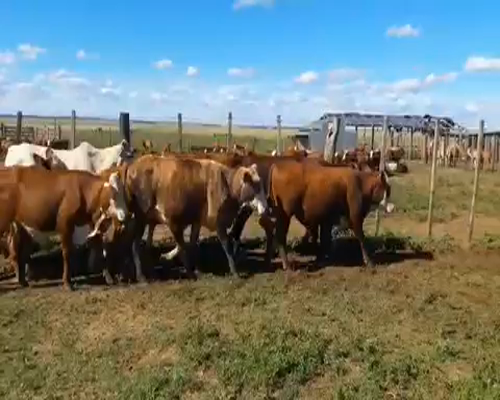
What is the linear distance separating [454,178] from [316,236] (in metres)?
20.5

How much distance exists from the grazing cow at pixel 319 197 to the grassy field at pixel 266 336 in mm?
Result: 717

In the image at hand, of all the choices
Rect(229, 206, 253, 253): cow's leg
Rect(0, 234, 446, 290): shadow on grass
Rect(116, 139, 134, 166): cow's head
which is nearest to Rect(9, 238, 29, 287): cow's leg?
Rect(0, 234, 446, 290): shadow on grass

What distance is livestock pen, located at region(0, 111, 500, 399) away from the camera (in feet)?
23.0

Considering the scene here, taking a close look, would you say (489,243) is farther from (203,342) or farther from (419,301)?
(203,342)

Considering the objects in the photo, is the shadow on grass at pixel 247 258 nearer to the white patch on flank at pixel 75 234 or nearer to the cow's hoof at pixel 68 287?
the cow's hoof at pixel 68 287

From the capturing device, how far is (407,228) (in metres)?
17.1

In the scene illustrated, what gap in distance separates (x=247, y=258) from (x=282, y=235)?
1.00m

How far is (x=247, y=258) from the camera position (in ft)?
43.9

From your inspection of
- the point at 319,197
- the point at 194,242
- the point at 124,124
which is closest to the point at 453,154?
the point at 124,124

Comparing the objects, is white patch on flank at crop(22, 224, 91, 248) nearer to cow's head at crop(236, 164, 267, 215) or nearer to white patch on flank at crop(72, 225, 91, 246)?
white patch on flank at crop(72, 225, 91, 246)

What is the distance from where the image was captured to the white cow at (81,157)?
574 inches

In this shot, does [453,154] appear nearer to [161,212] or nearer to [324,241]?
[324,241]

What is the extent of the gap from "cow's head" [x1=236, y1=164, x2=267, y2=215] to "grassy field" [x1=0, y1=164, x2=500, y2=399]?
1112 mm

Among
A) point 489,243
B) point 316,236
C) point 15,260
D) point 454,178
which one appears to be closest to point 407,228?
point 489,243
